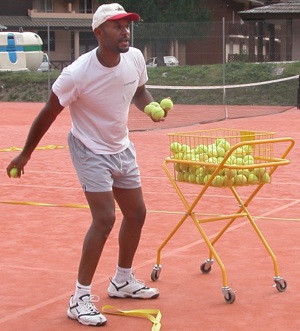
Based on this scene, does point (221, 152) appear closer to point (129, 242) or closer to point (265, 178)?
point (265, 178)

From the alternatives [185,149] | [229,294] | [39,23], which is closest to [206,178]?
[185,149]

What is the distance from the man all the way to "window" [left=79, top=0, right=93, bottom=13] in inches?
2299

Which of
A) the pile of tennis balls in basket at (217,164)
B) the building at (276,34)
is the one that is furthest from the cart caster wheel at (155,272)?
the building at (276,34)

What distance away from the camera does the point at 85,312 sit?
6.17 metres

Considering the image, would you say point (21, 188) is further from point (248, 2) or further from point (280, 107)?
point (248, 2)

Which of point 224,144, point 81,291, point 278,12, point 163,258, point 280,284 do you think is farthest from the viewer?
point 278,12

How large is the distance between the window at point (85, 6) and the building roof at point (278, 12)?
21.7 meters

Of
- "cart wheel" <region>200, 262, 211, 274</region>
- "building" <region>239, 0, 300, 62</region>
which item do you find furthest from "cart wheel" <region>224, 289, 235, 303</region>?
"building" <region>239, 0, 300, 62</region>

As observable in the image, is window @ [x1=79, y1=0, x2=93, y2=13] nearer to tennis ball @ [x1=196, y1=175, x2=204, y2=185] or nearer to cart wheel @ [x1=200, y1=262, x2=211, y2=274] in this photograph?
cart wheel @ [x1=200, y1=262, x2=211, y2=274]

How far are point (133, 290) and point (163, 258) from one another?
1.40 metres

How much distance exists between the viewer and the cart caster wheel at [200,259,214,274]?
7.50 metres

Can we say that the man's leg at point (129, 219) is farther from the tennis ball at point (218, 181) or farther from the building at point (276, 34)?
the building at point (276, 34)

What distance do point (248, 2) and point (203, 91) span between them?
105ft

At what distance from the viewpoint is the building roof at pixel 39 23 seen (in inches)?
2371
